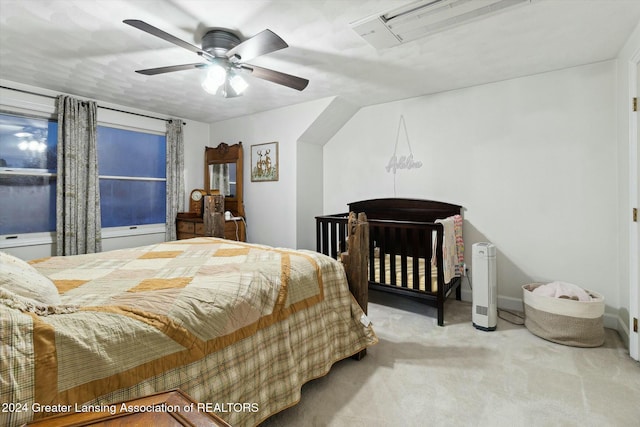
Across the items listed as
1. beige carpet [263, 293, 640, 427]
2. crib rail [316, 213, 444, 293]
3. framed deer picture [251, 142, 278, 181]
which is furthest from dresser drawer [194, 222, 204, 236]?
beige carpet [263, 293, 640, 427]

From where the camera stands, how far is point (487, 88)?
10.5ft

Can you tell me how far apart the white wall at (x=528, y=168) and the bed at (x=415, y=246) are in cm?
18

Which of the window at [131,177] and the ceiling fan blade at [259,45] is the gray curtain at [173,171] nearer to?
the window at [131,177]

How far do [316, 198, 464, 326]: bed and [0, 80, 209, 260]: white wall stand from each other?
2529 mm

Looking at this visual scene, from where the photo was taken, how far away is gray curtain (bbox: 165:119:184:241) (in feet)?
14.3

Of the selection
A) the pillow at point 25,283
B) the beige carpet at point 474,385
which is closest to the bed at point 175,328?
the pillow at point 25,283

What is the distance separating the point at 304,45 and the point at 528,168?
2.41m

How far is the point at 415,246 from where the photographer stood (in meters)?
2.72

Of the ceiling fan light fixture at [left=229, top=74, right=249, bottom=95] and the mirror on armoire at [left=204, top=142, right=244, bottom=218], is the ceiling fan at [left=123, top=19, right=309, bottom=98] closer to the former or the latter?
the ceiling fan light fixture at [left=229, top=74, right=249, bottom=95]

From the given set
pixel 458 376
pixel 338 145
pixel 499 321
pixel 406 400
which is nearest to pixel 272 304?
pixel 406 400

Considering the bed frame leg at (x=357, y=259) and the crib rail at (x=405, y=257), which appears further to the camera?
the crib rail at (x=405, y=257)

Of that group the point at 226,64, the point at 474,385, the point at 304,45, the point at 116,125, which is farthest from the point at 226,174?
the point at 474,385

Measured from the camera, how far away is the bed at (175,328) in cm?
85

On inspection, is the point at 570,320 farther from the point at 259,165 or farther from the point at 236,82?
the point at 259,165
